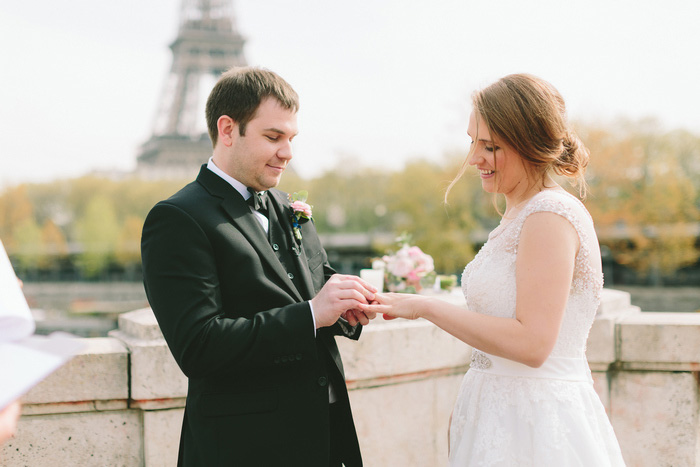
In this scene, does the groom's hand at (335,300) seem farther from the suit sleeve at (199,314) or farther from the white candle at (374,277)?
the white candle at (374,277)

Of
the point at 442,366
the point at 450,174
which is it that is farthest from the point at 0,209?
the point at 442,366

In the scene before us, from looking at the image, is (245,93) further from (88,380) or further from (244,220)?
(88,380)

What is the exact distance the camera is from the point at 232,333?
1902 mm

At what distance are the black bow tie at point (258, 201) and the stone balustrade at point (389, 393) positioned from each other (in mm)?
986

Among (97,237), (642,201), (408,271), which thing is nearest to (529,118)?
(408,271)

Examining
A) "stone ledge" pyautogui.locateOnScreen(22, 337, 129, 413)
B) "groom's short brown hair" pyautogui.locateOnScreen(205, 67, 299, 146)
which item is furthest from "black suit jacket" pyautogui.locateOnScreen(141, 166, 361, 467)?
"stone ledge" pyautogui.locateOnScreen(22, 337, 129, 413)

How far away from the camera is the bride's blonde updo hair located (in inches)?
81.6

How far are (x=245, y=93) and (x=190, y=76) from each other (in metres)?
48.6

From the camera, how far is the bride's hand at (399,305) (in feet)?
7.19

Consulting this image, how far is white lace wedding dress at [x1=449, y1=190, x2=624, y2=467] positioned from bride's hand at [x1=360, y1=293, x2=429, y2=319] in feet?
0.67

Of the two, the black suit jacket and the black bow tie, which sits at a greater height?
the black bow tie

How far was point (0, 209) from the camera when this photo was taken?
1822 inches

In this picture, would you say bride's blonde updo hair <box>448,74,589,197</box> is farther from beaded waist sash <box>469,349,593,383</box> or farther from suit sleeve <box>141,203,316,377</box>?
suit sleeve <box>141,203,316,377</box>

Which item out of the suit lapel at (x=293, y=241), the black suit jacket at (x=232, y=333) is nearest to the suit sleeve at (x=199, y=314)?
the black suit jacket at (x=232, y=333)
